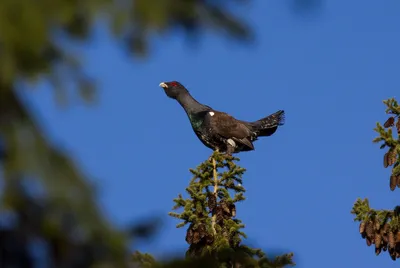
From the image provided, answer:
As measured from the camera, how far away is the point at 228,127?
47.1 feet

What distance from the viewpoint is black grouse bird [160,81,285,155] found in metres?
14.2

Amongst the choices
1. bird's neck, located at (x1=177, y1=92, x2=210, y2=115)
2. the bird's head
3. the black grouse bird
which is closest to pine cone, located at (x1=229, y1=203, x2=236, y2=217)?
the black grouse bird

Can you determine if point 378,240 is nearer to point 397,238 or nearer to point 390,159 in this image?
point 397,238

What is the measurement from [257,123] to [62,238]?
42.6 feet

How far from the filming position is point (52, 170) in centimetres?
262

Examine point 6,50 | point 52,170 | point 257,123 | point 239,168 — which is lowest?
point 52,170

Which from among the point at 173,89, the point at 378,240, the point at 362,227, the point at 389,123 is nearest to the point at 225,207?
the point at 362,227

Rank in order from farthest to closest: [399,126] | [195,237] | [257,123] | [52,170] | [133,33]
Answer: [257,123] → [399,126] → [195,237] → [133,33] → [52,170]

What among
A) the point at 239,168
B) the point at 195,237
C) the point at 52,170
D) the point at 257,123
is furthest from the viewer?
the point at 257,123

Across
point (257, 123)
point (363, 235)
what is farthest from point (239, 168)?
point (257, 123)

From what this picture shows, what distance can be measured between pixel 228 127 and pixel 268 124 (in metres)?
1.57

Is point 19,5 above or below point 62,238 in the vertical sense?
above

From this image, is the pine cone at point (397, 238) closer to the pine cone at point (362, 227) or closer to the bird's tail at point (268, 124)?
the pine cone at point (362, 227)

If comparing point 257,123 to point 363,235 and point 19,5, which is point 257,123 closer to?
point 363,235
